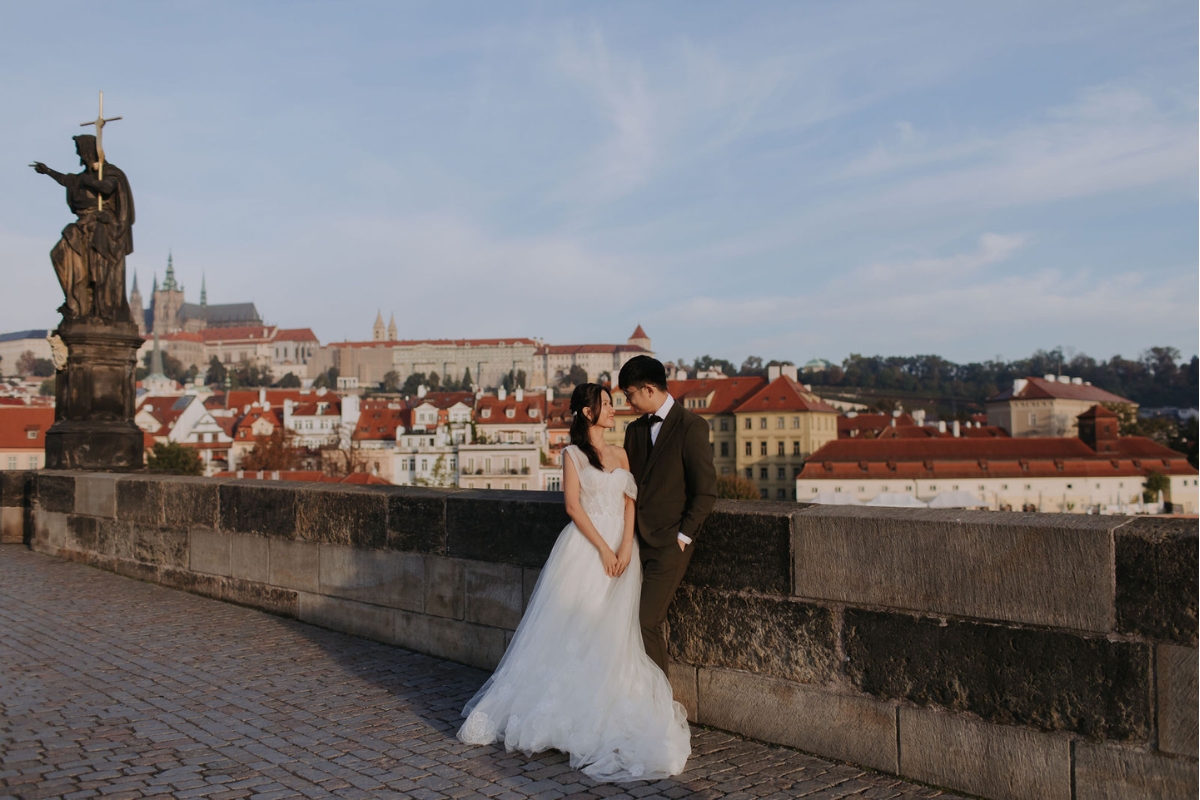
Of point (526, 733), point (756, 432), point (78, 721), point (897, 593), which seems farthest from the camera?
point (756, 432)

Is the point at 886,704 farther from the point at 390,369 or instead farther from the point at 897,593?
the point at 390,369

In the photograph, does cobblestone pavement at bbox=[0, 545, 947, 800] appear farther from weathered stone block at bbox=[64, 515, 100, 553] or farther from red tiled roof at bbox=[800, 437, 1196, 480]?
red tiled roof at bbox=[800, 437, 1196, 480]

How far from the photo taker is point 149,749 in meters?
3.94

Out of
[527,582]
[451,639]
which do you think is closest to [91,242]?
[451,639]

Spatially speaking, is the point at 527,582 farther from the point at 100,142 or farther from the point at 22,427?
the point at 22,427

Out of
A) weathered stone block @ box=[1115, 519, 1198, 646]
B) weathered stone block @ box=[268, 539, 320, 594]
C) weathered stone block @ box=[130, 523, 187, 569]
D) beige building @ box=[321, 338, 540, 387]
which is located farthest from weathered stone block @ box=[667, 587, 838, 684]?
beige building @ box=[321, 338, 540, 387]

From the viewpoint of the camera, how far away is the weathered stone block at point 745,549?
402 centimetres

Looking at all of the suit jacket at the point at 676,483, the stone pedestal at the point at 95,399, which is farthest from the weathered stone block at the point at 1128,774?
the stone pedestal at the point at 95,399

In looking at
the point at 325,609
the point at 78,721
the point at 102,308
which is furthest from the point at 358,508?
the point at 102,308

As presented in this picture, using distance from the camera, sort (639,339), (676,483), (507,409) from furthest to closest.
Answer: (639,339)
(507,409)
(676,483)

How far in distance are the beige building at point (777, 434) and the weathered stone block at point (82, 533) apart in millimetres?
74833

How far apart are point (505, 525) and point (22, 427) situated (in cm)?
5272

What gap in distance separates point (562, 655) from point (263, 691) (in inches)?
64.2

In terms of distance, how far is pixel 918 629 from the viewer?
359 centimetres
